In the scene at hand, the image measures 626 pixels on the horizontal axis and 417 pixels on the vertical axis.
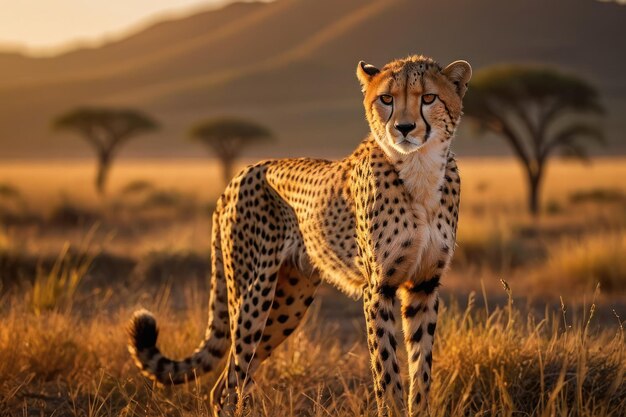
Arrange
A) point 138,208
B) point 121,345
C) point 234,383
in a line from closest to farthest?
point 234,383 < point 121,345 < point 138,208

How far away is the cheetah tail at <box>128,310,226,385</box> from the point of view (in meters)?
3.54

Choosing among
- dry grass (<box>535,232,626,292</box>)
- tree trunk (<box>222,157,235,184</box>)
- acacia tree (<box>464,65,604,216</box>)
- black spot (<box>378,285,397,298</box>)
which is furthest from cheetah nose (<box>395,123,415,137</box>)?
tree trunk (<box>222,157,235,184</box>)

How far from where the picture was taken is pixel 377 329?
2.91m

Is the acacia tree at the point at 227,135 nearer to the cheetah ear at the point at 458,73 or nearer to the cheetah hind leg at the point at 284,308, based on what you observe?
the cheetah hind leg at the point at 284,308

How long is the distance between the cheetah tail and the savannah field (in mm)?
99

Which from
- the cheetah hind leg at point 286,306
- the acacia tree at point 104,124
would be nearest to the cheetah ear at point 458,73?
the cheetah hind leg at point 286,306

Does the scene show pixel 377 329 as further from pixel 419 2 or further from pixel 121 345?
pixel 419 2

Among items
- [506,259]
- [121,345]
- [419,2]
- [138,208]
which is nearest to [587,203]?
[138,208]

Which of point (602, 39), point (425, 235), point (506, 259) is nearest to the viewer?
point (425, 235)

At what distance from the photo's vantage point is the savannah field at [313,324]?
3465 millimetres

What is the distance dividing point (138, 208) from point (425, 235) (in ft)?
48.3

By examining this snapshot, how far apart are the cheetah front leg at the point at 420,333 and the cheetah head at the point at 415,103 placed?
19.7 inches

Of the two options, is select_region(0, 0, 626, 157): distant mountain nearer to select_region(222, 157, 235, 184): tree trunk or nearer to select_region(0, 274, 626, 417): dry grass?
select_region(222, 157, 235, 184): tree trunk

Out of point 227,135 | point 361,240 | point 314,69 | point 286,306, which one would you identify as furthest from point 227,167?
point 314,69
